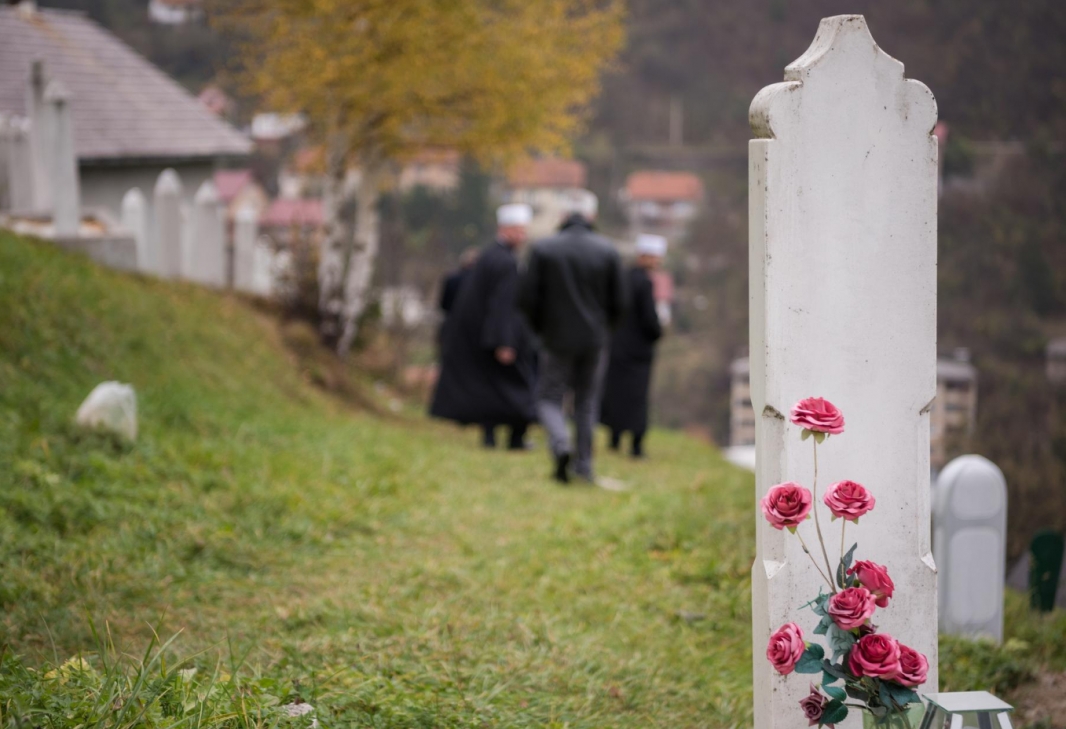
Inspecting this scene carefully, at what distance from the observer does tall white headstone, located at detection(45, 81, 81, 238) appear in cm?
999

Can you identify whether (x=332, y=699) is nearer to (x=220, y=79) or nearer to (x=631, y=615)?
(x=631, y=615)

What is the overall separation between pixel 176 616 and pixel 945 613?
2956 mm

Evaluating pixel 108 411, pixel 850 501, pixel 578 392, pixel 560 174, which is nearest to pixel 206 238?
pixel 578 392

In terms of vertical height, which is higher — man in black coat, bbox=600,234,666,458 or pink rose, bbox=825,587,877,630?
pink rose, bbox=825,587,877,630

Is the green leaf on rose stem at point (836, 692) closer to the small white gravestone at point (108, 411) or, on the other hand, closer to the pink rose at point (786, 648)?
the pink rose at point (786, 648)

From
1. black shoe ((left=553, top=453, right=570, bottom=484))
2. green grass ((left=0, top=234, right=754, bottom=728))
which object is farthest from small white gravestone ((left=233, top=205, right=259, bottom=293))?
black shoe ((left=553, top=453, right=570, bottom=484))

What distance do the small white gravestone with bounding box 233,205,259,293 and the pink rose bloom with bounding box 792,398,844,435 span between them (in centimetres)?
1228

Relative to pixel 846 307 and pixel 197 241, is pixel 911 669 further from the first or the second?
pixel 197 241

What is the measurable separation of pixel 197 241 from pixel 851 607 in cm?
1141

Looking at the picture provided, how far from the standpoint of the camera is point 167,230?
11.7 meters

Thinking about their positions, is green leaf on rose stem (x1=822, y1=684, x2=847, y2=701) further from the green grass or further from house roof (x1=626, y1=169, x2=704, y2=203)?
house roof (x1=626, y1=169, x2=704, y2=203)

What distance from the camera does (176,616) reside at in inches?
146

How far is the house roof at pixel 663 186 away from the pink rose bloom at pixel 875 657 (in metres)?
38.9

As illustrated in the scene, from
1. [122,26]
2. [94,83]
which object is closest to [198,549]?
[94,83]
